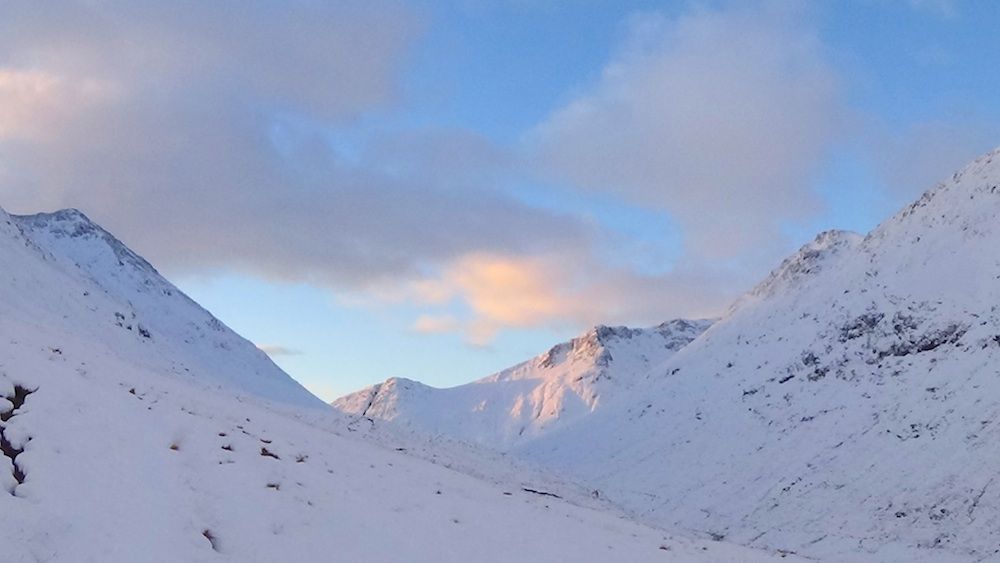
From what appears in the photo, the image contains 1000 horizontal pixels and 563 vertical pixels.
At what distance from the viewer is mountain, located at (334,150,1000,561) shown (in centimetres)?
3781

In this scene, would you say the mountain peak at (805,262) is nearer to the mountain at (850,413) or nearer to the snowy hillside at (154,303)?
the mountain at (850,413)

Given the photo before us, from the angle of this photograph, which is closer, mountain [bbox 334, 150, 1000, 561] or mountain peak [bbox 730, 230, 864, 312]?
mountain [bbox 334, 150, 1000, 561]

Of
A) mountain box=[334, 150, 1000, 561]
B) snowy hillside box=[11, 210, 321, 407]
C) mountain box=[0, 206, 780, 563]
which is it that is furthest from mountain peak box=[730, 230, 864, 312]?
mountain box=[0, 206, 780, 563]

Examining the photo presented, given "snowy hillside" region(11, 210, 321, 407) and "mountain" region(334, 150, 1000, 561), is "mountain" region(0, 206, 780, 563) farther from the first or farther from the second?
"snowy hillside" region(11, 210, 321, 407)

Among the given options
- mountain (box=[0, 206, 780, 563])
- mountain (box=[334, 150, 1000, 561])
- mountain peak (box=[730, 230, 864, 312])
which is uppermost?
mountain peak (box=[730, 230, 864, 312])

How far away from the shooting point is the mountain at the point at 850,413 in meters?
37.8

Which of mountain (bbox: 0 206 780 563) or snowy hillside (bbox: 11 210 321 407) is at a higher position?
snowy hillside (bbox: 11 210 321 407)

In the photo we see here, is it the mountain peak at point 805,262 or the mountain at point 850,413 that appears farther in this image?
the mountain peak at point 805,262

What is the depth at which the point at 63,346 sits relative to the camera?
23078 mm

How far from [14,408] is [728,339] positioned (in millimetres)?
82833

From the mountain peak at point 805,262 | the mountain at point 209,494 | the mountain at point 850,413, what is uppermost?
the mountain peak at point 805,262

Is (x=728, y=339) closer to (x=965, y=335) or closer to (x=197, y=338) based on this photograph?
(x=965, y=335)

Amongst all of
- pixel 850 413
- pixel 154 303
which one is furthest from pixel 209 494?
pixel 154 303

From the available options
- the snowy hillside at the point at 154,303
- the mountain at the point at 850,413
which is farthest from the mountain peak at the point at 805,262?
the snowy hillside at the point at 154,303
